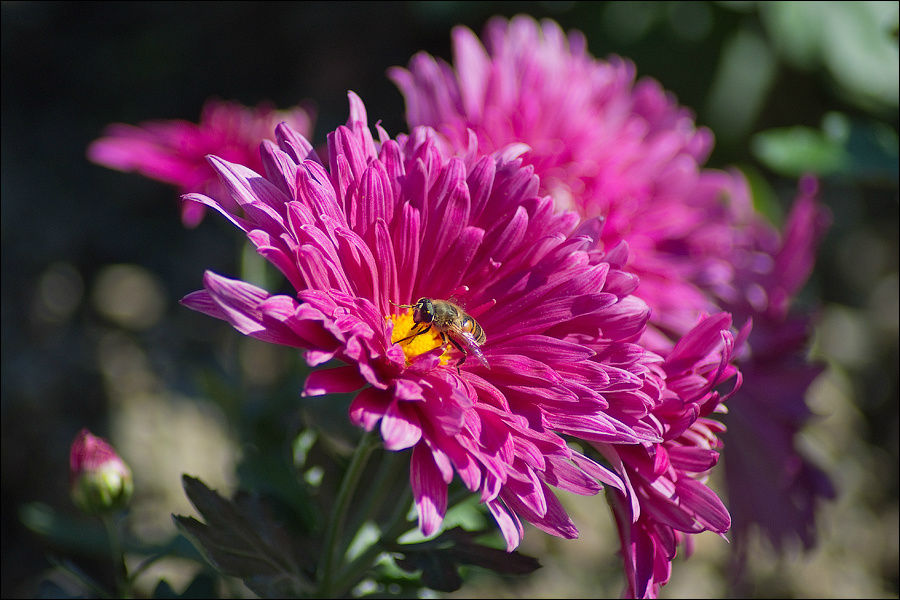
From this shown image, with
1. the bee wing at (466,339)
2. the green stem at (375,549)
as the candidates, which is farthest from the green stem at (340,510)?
the bee wing at (466,339)

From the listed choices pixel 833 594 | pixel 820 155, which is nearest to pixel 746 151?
pixel 820 155

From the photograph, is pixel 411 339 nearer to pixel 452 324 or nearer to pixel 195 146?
pixel 452 324

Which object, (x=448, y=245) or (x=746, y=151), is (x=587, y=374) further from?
(x=746, y=151)

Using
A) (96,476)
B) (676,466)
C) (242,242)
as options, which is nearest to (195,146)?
(242,242)

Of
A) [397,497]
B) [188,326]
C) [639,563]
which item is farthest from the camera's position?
[188,326]

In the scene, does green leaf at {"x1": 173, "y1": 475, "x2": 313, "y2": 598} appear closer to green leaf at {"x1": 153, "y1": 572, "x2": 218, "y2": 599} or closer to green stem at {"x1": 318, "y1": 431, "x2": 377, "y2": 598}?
green stem at {"x1": 318, "y1": 431, "x2": 377, "y2": 598}

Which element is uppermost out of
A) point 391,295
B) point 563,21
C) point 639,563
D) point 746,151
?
point 563,21

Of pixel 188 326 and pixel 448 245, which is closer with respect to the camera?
pixel 448 245

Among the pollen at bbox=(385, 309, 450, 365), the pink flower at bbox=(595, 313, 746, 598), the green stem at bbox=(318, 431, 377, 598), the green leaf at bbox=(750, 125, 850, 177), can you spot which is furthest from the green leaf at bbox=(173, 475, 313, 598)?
the green leaf at bbox=(750, 125, 850, 177)
